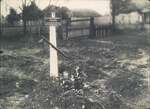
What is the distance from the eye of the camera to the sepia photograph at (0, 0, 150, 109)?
10.0 meters

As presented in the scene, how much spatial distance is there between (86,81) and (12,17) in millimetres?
14828

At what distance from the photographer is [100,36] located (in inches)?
1112

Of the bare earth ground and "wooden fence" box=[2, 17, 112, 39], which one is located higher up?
"wooden fence" box=[2, 17, 112, 39]

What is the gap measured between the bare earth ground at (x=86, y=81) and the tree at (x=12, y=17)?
193 inches

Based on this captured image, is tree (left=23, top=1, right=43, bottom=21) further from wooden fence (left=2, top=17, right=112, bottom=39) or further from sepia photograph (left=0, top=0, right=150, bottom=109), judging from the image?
wooden fence (left=2, top=17, right=112, bottom=39)

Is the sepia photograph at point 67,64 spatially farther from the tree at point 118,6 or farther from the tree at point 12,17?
the tree at point 118,6

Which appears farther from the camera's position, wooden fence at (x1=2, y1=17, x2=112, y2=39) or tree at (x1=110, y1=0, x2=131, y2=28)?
tree at (x1=110, y1=0, x2=131, y2=28)

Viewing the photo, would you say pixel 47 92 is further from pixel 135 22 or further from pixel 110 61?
pixel 135 22

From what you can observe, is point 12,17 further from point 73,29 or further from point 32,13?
point 73,29

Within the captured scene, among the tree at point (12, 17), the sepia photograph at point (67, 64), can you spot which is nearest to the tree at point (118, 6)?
the sepia photograph at point (67, 64)

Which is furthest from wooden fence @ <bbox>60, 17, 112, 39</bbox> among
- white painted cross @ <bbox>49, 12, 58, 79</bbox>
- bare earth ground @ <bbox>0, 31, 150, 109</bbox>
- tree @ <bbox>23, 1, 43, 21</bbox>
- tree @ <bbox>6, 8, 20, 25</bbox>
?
white painted cross @ <bbox>49, 12, 58, 79</bbox>

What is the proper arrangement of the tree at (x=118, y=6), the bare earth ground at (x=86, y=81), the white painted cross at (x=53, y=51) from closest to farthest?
1. the bare earth ground at (x=86, y=81)
2. the white painted cross at (x=53, y=51)
3. the tree at (x=118, y=6)

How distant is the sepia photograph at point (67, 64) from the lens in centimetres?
1001

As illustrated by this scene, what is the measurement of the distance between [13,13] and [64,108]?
17884 mm
